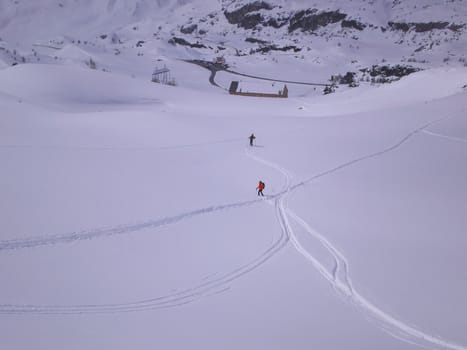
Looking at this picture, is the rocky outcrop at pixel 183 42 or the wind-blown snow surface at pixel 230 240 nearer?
the wind-blown snow surface at pixel 230 240

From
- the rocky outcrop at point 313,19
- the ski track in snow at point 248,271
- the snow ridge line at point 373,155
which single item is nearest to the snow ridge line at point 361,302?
the ski track in snow at point 248,271

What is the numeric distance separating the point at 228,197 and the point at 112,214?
12.5 feet

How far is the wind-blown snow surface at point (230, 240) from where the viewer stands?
548 cm

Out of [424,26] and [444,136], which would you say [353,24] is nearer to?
[424,26]

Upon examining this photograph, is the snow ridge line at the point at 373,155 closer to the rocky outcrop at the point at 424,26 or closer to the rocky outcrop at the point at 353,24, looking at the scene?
the rocky outcrop at the point at 424,26

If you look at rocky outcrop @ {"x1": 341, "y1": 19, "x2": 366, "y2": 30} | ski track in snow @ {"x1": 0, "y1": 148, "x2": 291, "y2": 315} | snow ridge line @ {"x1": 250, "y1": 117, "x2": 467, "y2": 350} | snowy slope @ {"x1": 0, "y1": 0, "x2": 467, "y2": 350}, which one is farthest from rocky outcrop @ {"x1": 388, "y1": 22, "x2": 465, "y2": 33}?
ski track in snow @ {"x1": 0, "y1": 148, "x2": 291, "y2": 315}

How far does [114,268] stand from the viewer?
684 cm

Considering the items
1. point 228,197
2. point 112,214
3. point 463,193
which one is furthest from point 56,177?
point 463,193

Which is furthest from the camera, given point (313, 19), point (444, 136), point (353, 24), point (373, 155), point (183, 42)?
point (313, 19)

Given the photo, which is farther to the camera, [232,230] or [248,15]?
[248,15]

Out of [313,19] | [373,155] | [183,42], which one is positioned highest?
[313,19]

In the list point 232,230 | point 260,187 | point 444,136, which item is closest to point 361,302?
point 232,230

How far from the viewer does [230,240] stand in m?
8.49

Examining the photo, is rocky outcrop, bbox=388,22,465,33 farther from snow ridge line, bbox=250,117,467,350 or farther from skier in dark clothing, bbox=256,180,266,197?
snow ridge line, bbox=250,117,467,350
